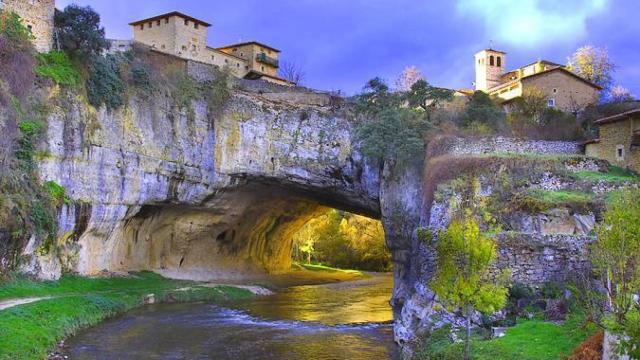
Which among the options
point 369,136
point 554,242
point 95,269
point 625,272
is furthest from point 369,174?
point 625,272

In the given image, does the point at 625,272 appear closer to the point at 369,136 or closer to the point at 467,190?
Answer: the point at 467,190

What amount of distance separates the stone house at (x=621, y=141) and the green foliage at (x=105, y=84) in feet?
99.5

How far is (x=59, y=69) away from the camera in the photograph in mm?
37406

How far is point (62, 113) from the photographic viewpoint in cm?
3619

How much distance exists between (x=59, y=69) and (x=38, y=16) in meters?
3.42

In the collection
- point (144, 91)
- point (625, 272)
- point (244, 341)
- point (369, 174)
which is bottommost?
point (244, 341)

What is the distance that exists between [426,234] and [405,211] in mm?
16814

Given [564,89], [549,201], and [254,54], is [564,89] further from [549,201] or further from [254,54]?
Result: [254,54]

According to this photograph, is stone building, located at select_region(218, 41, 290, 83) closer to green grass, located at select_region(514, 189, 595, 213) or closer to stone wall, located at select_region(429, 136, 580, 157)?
stone wall, located at select_region(429, 136, 580, 157)

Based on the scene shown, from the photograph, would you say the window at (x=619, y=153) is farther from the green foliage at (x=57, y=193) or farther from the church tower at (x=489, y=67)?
the church tower at (x=489, y=67)

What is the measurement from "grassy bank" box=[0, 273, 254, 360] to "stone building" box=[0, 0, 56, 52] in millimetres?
14473

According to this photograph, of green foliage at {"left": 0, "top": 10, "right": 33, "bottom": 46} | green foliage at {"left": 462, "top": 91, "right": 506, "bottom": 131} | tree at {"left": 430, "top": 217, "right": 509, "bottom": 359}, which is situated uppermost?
green foliage at {"left": 0, "top": 10, "right": 33, "bottom": 46}

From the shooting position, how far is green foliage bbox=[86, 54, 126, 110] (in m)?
39.4

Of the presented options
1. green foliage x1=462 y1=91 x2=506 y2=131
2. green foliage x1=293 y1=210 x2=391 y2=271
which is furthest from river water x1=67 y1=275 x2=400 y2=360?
green foliage x1=293 y1=210 x2=391 y2=271
